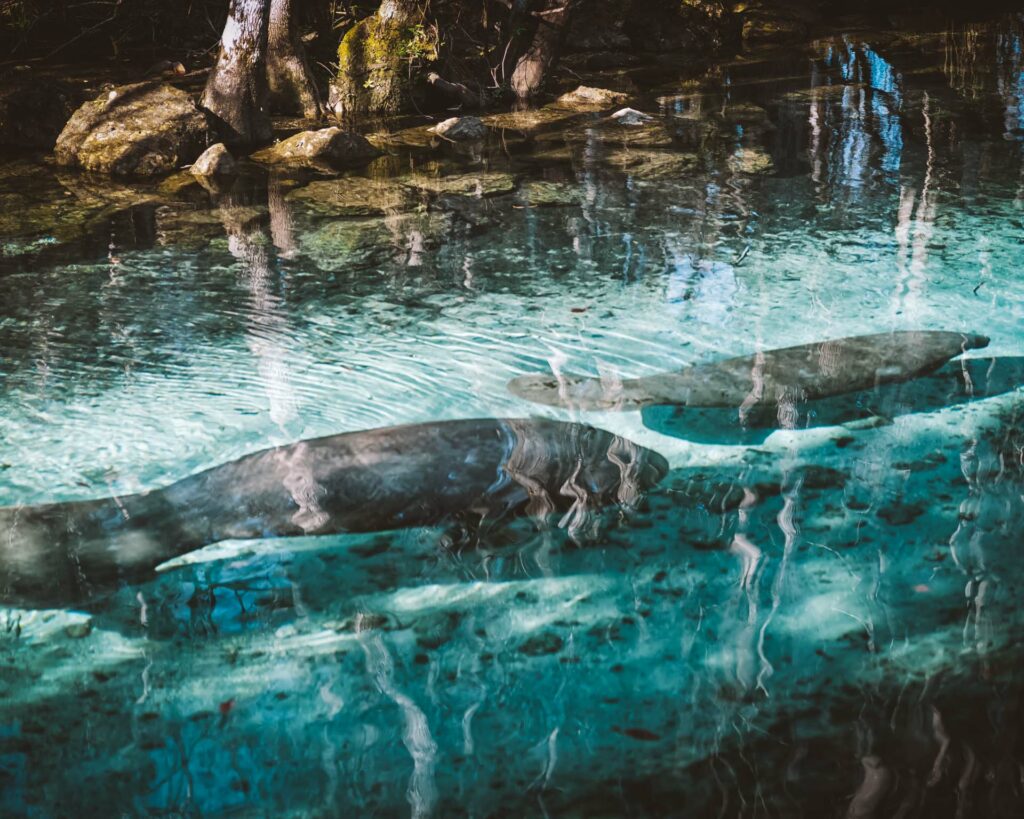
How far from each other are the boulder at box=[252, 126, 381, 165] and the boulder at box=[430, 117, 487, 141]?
3.89 ft

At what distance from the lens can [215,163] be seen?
382 inches

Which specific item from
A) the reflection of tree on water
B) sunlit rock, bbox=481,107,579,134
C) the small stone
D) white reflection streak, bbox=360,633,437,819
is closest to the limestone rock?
sunlit rock, bbox=481,107,579,134

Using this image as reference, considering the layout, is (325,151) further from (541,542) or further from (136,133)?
(541,542)

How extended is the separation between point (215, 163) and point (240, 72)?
6.00ft

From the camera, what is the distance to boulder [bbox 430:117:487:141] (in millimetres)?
11242

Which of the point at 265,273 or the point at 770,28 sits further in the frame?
the point at 770,28

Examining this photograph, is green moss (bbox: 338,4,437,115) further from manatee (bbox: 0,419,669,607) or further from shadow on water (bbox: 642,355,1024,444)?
manatee (bbox: 0,419,669,607)

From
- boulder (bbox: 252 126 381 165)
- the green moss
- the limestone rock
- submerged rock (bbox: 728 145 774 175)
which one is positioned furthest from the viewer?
the limestone rock

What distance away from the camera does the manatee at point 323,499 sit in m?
3.25

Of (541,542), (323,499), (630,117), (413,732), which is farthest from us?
(630,117)

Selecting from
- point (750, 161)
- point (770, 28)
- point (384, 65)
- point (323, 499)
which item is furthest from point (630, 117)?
point (770, 28)

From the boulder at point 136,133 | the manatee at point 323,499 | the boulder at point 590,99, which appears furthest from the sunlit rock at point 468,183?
the manatee at point 323,499

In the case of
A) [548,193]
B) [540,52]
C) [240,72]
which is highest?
[540,52]

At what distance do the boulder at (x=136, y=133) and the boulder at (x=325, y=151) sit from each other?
76 centimetres
